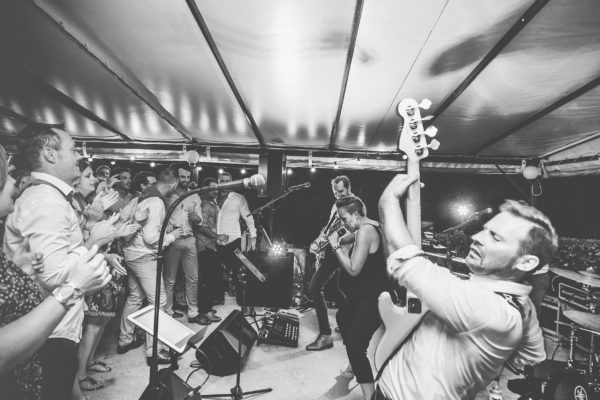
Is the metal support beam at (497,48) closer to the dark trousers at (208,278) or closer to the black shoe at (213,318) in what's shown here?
the dark trousers at (208,278)

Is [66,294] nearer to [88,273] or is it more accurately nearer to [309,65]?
[88,273]

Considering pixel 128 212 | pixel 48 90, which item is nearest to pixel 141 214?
pixel 128 212

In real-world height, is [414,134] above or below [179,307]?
above

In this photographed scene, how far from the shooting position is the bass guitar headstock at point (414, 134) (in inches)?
55.2

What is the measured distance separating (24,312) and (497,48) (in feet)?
12.3

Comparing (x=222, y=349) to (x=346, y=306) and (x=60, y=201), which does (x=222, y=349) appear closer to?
(x=346, y=306)

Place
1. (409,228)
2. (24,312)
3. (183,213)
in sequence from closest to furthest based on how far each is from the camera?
(24,312), (409,228), (183,213)

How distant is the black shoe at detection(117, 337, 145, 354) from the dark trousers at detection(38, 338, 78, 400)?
5.45 ft

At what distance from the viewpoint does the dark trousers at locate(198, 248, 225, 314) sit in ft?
15.0

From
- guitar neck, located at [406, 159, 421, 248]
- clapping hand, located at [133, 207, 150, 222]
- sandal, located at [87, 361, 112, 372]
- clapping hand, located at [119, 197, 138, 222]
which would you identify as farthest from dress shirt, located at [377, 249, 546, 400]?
clapping hand, located at [119, 197, 138, 222]

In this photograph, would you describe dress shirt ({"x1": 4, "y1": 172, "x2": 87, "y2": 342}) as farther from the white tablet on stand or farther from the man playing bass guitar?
the man playing bass guitar

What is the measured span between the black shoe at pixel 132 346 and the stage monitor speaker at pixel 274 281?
1.58 metres

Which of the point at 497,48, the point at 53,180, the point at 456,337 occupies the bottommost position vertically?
the point at 456,337

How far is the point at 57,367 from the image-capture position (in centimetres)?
172
